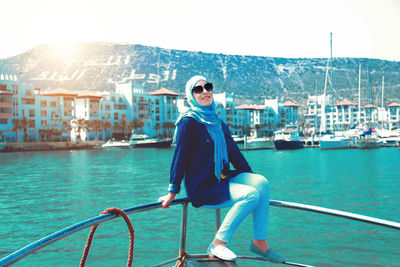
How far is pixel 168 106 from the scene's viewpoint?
349 feet

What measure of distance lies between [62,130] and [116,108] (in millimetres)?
13624

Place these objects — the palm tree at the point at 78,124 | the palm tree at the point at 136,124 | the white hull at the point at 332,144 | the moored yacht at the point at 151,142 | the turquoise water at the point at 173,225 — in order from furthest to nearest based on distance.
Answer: the palm tree at the point at 136,124 < the moored yacht at the point at 151,142 < the palm tree at the point at 78,124 < the white hull at the point at 332,144 < the turquoise water at the point at 173,225

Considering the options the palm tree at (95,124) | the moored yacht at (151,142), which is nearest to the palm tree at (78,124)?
the palm tree at (95,124)

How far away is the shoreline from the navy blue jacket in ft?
246

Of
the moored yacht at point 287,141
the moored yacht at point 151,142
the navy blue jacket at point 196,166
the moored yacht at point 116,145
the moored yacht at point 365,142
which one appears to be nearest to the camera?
the navy blue jacket at point 196,166

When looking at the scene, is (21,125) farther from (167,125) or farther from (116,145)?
(167,125)

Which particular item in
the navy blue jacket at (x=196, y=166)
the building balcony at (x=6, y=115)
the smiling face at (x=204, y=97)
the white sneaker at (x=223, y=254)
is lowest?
the white sneaker at (x=223, y=254)

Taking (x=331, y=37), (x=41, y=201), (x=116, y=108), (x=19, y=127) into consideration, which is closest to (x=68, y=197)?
(x=41, y=201)

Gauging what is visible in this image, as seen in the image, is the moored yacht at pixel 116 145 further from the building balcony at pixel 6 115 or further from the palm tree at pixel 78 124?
the building balcony at pixel 6 115

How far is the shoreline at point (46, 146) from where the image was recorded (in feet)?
239

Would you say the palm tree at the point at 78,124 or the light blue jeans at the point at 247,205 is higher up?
the palm tree at the point at 78,124

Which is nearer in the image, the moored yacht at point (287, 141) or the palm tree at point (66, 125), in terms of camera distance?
the moored yacht at point (287, 141)

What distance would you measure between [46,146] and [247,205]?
79.7 meters

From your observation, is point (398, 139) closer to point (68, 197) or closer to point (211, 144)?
point (68, 197)
